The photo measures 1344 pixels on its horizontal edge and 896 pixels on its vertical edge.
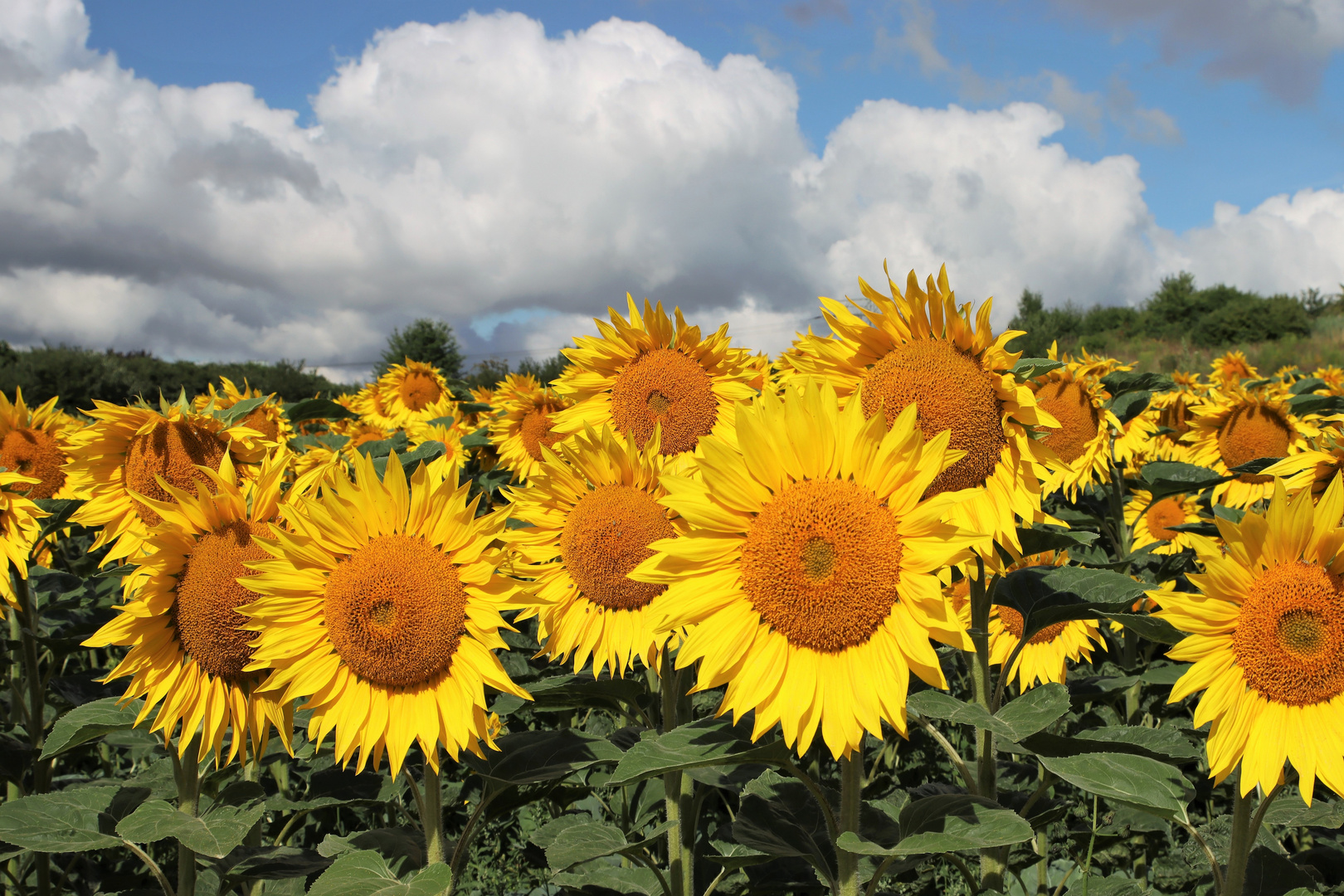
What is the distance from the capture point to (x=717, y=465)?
1819mm

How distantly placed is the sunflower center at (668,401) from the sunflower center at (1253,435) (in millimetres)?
4372

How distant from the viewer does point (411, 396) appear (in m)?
10.1

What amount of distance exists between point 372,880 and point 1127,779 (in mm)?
1887

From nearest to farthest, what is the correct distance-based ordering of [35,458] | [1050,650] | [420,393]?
[1050,650]
[35,458]
[420,393]

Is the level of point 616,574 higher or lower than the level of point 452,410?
lower

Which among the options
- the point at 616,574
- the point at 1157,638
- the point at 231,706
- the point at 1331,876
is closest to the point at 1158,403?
the point at 1331,876

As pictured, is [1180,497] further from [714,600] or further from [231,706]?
[231,706]

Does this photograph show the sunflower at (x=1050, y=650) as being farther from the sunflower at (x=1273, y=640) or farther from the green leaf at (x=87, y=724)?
the green leaf at (x=87, y=724)

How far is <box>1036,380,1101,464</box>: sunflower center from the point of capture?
5129 millimetres

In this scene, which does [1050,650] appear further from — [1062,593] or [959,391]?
[959,391]

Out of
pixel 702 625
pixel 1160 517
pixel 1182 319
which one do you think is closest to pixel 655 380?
pixel 702 625

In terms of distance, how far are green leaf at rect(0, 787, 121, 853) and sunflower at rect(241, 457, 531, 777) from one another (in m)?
0.94

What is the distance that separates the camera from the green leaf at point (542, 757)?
2262 mm

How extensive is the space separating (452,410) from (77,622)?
17.3 feet
